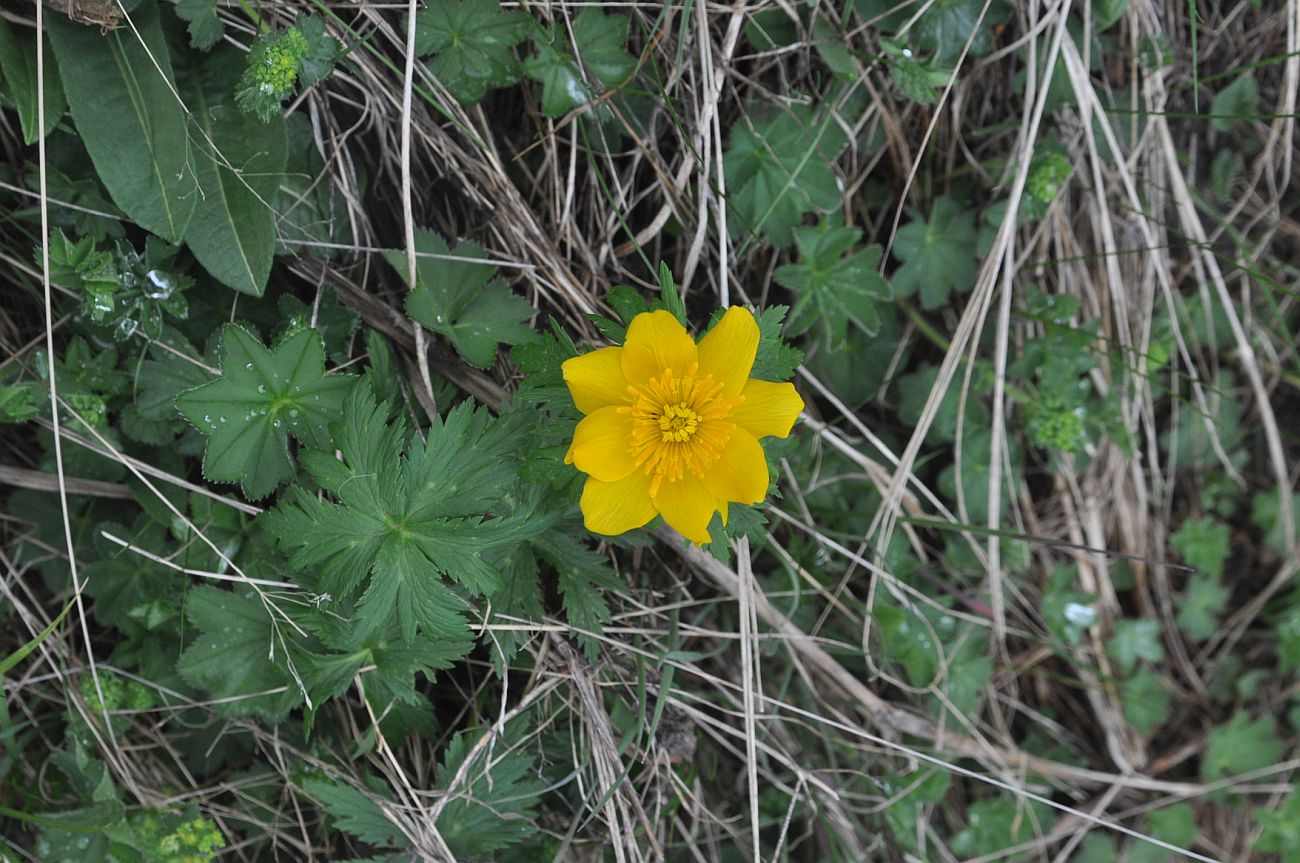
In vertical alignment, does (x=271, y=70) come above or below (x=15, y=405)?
above

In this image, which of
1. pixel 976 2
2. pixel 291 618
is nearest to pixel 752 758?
pixel 291 618

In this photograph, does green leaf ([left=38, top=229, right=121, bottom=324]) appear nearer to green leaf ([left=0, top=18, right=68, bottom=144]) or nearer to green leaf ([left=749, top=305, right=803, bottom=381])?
green leaf ([left=0, top=18, right=68, bottom=144])

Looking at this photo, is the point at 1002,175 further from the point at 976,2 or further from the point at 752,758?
the point at 752,758

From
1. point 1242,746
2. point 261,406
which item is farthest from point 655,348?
point 1242,746

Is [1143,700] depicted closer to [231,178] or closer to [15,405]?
[231,178]

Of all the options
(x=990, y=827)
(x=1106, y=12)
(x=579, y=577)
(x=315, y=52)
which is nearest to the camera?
(x=315, y=52)

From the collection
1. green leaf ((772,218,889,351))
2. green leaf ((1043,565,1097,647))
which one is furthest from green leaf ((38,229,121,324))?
green leaf ((1043,565,1097,647))
